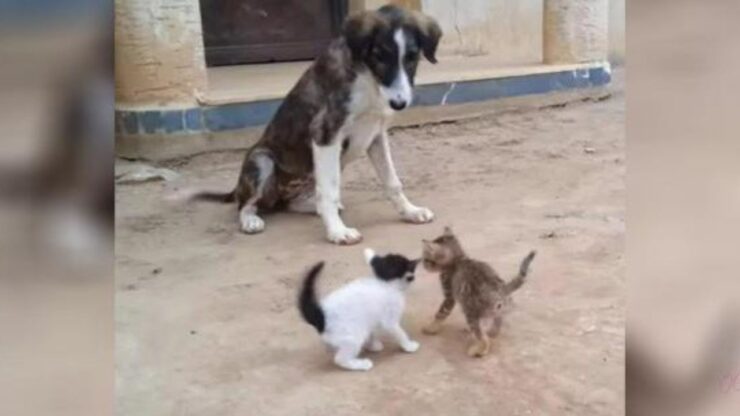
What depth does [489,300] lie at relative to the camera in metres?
1.23

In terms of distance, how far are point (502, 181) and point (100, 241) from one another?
2.25 feet

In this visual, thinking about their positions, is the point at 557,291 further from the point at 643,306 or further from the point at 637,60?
the point at 637,60

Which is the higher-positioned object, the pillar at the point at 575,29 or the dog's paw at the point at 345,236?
the pillar at the point at 575,29

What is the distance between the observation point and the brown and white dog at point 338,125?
1.29 meters

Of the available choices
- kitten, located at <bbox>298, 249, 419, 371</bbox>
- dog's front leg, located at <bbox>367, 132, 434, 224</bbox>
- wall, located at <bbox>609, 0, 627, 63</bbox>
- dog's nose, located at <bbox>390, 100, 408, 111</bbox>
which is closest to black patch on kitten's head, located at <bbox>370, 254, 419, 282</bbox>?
kitten, located at <bbox>298, 249, 419, 371</bbox>

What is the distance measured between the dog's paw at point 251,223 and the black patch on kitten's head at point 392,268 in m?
0.20

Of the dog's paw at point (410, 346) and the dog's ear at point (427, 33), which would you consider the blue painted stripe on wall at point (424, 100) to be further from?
the dog's paw at point (410, 346)

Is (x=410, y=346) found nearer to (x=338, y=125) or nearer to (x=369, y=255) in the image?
(x=369, y=255)

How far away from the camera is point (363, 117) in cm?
140

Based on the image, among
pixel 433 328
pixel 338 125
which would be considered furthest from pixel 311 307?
pixel 338 125

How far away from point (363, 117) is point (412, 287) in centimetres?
30

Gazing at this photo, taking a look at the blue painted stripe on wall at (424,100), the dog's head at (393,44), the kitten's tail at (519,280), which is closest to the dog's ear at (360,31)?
the dog's head at (393,44)

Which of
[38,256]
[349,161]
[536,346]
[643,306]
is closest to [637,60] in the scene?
[643,306]

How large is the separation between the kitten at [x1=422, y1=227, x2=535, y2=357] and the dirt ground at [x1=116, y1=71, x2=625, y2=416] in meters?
0.01
